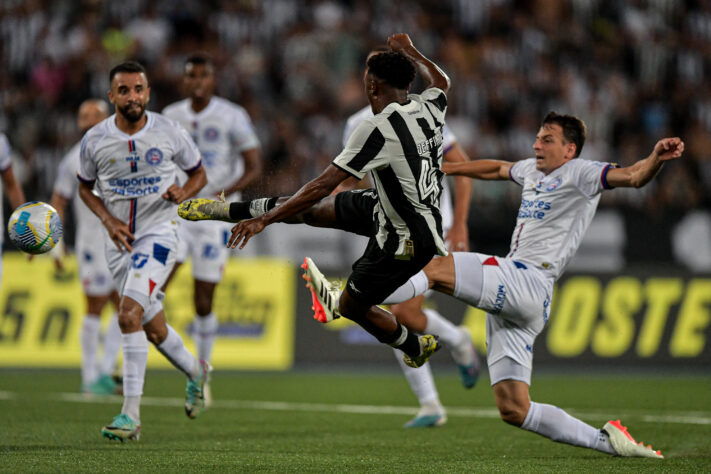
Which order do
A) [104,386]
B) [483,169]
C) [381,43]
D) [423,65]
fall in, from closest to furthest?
[423,65], [483,169], [104,386], [381,43]

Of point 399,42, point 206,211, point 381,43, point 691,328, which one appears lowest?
point 691,328

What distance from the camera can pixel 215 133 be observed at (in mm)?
10445

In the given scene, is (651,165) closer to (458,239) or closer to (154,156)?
(458,239)

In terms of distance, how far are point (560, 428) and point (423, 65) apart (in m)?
2.61

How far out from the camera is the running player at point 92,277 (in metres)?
11.1

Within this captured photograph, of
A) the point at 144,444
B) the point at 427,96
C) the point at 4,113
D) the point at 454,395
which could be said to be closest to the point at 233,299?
the point at 454,395

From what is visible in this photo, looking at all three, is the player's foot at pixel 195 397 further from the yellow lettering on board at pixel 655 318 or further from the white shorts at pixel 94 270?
the yellow lettering on board at pixel 655 318

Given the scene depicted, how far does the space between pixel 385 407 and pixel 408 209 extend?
175 inches

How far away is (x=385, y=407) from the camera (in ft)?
34.5

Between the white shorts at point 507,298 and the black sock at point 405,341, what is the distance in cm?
43

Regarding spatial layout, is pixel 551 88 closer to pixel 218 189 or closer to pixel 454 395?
pixel 454 395

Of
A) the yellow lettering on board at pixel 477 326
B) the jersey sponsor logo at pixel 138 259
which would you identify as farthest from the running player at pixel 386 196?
the yellow lettering on board at pixel 477 326

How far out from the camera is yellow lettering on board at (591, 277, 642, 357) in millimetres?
14766

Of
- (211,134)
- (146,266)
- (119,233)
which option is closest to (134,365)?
(146,266)
